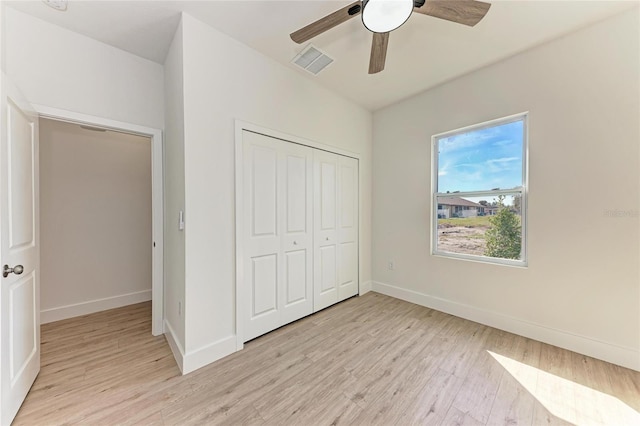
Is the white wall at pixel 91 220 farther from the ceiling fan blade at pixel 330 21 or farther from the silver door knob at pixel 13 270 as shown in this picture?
the ceiling fan blade at pixel 330 21

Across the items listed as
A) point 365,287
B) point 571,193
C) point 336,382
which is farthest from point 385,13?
point 365,287

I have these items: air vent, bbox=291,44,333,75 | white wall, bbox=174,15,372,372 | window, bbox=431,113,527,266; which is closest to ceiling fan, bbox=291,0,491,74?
air vent, bbox=291,44,333,75

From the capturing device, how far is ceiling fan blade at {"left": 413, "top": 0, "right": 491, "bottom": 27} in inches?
57.6

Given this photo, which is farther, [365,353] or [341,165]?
[341,165]

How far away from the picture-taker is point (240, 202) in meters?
2.21

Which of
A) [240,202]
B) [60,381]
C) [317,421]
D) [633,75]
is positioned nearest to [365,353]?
[317,421]

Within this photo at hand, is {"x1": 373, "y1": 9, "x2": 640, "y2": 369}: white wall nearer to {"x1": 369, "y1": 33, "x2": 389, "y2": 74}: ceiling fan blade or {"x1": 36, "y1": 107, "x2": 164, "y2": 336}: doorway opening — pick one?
{"x1": 369, "y1": 33, "x2": 389, "y2": 74}: ceiling fan blade

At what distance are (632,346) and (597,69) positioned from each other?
230 centimetres

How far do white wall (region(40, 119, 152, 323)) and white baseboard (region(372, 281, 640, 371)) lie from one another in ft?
12.6

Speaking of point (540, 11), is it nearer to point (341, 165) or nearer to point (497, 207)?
point (497, 207)

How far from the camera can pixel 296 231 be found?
2.73 meters

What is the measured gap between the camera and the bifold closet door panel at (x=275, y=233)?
233 centimetres

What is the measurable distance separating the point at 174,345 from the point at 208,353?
0.38m

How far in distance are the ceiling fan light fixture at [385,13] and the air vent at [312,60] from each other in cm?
A: 93
